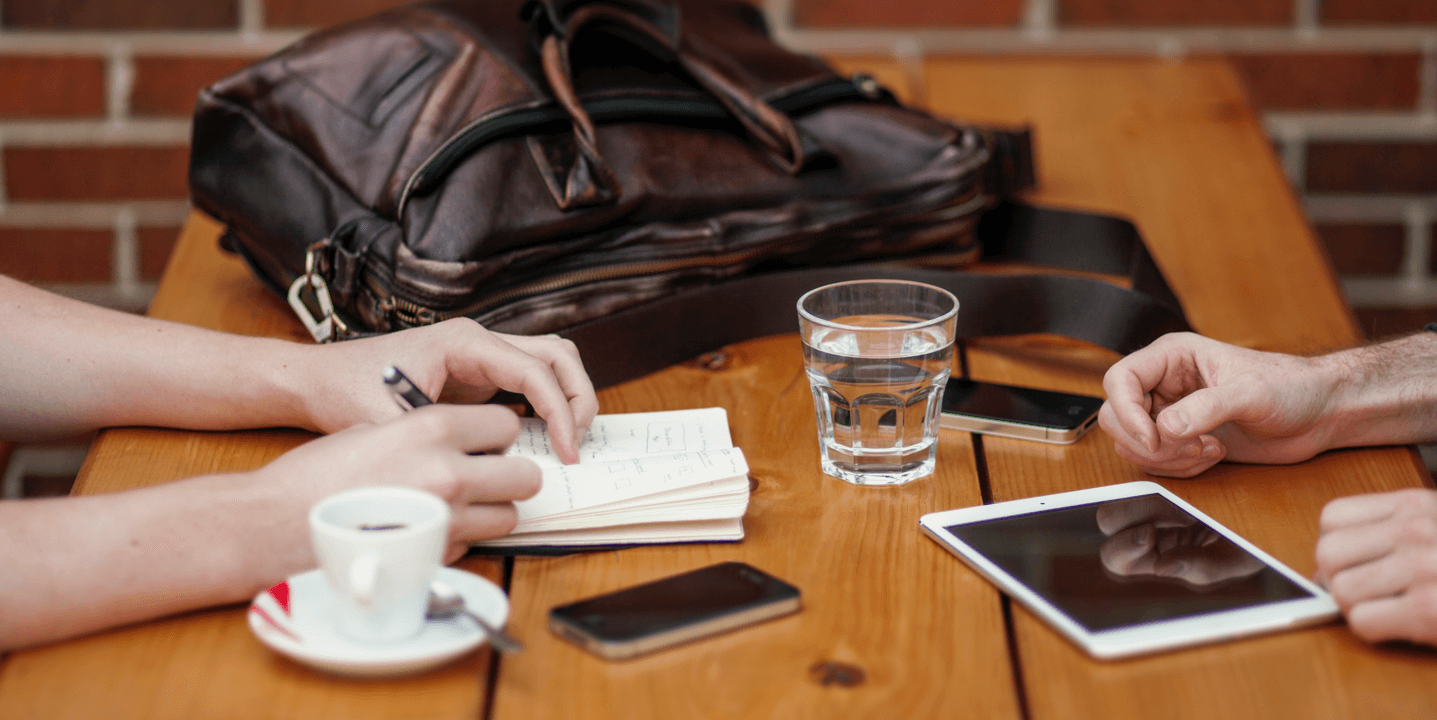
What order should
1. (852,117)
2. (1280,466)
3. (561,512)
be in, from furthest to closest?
1. (852,117)
2. (1280,466)
3. (561,512)

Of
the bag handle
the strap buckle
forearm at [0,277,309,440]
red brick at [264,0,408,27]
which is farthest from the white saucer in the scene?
red brick at [264,0,408,27]

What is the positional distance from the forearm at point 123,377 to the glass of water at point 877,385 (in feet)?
1.19

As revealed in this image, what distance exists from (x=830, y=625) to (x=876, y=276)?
546mm

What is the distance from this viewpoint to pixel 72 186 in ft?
5.98

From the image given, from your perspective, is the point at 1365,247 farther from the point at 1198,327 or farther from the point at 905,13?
the point at 1198,327

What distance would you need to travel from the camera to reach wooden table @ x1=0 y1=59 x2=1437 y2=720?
604mm

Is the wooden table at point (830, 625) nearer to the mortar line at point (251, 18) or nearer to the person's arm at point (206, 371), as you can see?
the person's arm at point (206, 371)

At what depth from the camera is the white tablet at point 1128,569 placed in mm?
655

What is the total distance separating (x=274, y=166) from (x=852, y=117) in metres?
0.54

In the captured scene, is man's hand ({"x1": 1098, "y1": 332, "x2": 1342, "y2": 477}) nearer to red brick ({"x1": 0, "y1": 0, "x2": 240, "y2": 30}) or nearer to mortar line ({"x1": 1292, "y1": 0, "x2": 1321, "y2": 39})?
mortar line ({"x1": 1292, "y1": 0, "x2": 1321, "y2": 39})

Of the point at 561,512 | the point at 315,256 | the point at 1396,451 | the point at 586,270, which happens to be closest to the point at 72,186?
the point at 315,256

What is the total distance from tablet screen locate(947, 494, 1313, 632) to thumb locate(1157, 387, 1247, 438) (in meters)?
0.05

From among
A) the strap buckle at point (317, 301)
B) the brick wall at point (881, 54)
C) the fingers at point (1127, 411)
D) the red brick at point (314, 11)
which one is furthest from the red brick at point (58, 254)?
the fingers at point (1127, 411)

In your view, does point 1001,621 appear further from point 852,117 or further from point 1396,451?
point 852,117
